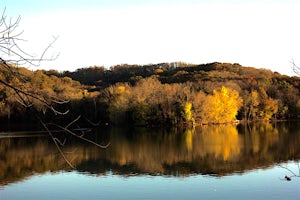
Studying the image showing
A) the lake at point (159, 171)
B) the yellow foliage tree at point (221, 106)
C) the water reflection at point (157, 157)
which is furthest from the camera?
the yellow foliage tree at point (221, 106)

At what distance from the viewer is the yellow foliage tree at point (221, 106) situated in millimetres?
52559

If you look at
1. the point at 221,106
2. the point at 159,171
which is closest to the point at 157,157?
the point at 159,171

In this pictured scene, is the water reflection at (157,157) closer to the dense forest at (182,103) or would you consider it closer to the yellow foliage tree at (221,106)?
the dense forest at (182,103)

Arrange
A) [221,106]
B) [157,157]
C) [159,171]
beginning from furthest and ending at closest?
[221,106]
[157,157]
[159,171]

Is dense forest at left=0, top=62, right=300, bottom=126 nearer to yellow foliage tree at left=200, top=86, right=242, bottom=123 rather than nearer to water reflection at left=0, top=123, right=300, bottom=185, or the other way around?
yellow foliage tree at left=200, top=86, right=242, bottom=123

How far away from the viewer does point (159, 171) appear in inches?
805

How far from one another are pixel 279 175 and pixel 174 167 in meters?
5.36

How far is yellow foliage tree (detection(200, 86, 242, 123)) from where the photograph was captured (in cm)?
5256

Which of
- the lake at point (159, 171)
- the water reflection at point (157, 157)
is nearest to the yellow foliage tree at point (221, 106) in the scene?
the water reflection at point (157, 157)

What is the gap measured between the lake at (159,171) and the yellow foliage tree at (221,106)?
20.8 meters

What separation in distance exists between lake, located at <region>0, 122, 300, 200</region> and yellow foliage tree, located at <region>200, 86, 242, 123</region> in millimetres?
20795

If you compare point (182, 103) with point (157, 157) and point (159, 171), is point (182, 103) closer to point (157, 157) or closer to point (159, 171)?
point (157, 157)

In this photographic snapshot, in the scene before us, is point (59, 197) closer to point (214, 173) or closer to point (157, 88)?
point (214, 173)

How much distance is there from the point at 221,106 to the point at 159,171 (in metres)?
33.7
